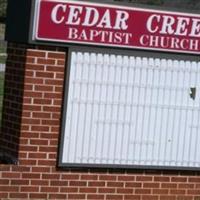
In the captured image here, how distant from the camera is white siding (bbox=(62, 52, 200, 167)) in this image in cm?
947

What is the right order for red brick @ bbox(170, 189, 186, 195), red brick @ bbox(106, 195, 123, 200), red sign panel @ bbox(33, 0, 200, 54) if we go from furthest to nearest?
1. red brick @ bbox(170, 189, 186, 195)
2. red brick @ bbox(106, 195, 123, 200)
3. red sign panel @ bbox(33, 0, 200, 54)

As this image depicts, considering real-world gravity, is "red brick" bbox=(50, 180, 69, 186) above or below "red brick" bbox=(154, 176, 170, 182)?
below

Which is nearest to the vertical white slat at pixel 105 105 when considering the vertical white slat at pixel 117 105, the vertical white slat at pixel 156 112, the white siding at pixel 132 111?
the white siding at pixel 132 111

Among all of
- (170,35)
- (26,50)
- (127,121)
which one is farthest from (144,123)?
(26,50)

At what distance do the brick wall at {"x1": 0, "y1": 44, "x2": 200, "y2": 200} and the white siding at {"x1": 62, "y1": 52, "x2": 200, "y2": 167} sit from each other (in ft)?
0.55

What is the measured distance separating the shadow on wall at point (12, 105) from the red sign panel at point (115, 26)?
1.73ft

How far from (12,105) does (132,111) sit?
1.45 meters

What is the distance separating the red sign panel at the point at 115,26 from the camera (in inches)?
363

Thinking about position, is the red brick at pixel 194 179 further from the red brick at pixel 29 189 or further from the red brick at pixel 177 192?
the red brick at pixel 29 189

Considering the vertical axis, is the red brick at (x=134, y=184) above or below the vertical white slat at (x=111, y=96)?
below

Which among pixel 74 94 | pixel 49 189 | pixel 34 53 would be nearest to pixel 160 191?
pixel 49 189

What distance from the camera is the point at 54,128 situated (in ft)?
30.8

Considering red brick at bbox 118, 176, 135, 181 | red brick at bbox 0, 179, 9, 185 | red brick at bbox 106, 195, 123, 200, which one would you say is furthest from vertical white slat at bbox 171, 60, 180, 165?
red brick at bbox 0, 179, 9, 185

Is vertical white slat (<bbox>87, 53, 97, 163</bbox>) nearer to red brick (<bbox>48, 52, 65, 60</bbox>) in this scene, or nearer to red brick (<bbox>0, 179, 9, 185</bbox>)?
red brick (<bbox>48, 52, 65, 60</bbox>)
